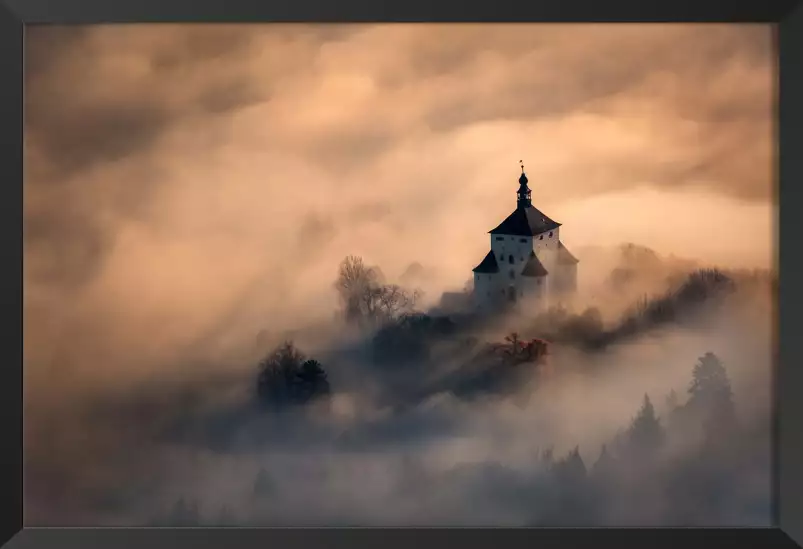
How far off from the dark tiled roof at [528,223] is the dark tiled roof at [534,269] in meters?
0.08

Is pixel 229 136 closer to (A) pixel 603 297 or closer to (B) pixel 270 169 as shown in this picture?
(B) pixel 270 169

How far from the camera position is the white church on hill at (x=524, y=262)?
1.81m

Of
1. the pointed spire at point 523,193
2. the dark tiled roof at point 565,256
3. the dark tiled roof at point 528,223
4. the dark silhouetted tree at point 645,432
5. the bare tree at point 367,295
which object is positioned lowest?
the dark silhouetted tree at point 645,432

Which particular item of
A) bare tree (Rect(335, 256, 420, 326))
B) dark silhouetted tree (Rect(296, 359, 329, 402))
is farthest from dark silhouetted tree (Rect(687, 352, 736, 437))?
dark silhouetted tree (Rect(296, 359, 329, 402))

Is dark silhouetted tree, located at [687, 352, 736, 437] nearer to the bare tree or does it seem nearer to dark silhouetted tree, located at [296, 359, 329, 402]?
the bare tree

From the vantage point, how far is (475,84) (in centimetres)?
181

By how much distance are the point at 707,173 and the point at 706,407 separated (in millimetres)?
654

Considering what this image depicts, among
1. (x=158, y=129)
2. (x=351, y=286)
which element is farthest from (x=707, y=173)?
(x=158, y=129)

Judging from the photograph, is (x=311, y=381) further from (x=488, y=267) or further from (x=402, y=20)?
(x=402, y=20)

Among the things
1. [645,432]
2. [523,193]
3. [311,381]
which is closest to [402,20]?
[523,193]

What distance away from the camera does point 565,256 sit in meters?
1.81

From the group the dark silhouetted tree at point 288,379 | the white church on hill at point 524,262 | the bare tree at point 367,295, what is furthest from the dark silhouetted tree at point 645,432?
the dark silhouetted tree at point 288,379

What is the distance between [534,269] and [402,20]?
30.2 inches

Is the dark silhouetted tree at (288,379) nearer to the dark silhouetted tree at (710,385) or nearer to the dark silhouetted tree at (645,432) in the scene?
the dark silhouetted tree at (645,432)
